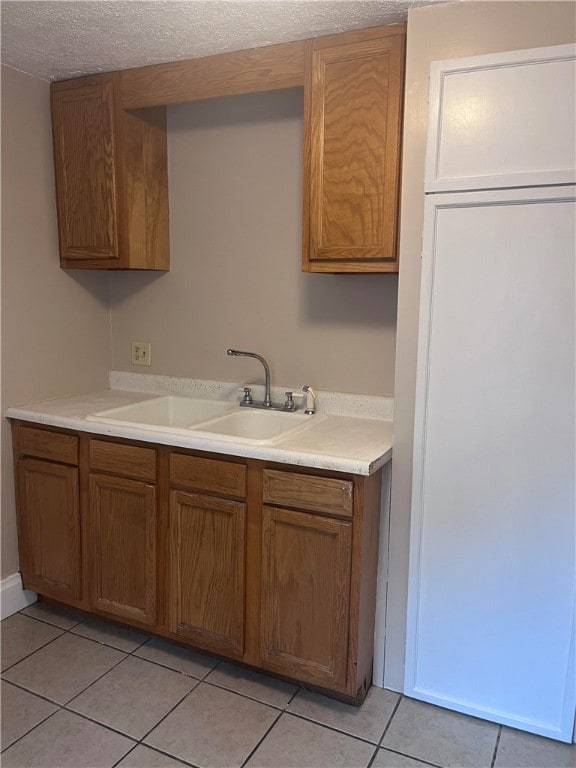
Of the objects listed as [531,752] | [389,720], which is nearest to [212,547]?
[389,720]

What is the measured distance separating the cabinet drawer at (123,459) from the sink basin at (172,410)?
22 cm

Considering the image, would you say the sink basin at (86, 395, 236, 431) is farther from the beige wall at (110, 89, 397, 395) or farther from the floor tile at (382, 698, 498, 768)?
the floor tile at (382, 698, 498, 768)

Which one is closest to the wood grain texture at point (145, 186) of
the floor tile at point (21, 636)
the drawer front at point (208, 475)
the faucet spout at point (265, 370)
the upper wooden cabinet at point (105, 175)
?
the upper wooden cabinet at point (105, 175)

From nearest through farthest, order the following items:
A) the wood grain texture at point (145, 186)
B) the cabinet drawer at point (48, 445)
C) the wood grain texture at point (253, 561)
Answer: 1. the wood grain texture at point (253, 561)
2. the cabinet drawer at point (48, 445)
3. the wood grain texture at point (145, 186)

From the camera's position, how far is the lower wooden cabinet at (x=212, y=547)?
184cm

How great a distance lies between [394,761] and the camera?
67.3 inches

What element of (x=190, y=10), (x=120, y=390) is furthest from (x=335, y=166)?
(x=120, y=390)

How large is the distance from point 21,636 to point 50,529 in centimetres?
43

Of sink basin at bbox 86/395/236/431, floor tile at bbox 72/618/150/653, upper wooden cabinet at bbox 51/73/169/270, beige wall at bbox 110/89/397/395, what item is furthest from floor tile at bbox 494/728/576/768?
upper wooden cabinet at bbox 51/73/169/270

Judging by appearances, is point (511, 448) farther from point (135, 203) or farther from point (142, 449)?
point (135, 203)

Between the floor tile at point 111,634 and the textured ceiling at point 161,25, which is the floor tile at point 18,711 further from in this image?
the textured ceiling at point 161,25

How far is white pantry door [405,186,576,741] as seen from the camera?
1661mm

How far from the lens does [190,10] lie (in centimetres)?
179

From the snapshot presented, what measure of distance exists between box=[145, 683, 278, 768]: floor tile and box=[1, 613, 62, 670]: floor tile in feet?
2.29
